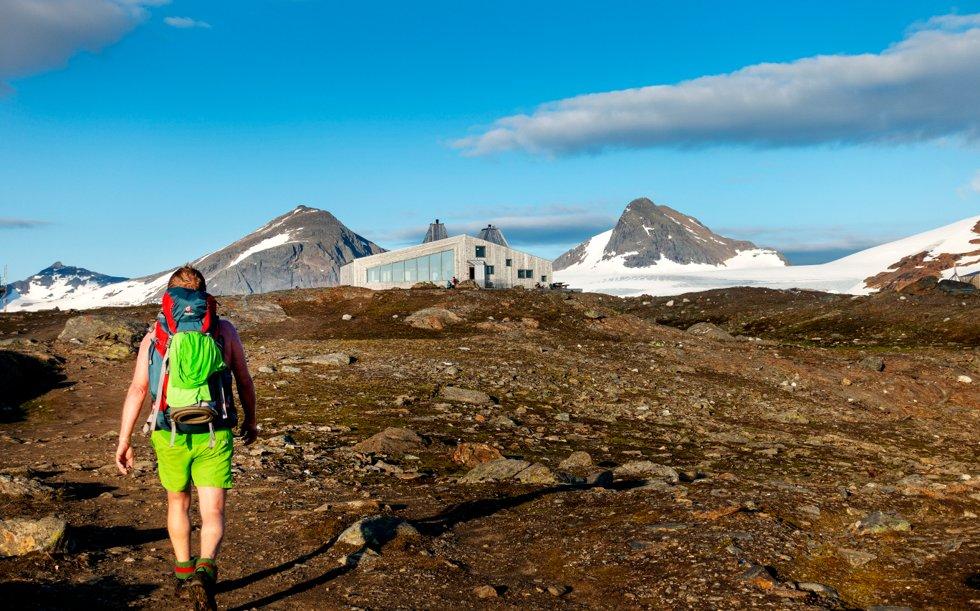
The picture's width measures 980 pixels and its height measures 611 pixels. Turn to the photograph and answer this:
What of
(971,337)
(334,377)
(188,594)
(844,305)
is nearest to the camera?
(188,594)

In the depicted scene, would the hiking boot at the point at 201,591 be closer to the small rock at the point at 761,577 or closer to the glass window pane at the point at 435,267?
the small rock at the point at 761,577

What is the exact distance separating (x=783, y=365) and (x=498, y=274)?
1780 inches

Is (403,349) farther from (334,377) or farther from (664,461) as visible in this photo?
(664,461)

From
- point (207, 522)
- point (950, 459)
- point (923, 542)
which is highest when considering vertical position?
point (207, 522)

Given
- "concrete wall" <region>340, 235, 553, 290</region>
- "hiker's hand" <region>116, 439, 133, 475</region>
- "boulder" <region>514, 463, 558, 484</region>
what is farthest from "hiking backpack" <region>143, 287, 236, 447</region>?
"concrete wall" <region>340, 235, 553, 290</region>

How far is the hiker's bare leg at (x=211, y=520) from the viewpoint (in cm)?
673

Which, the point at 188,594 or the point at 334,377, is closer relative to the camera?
the point at 188,594

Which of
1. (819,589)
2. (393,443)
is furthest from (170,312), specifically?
(393,443)

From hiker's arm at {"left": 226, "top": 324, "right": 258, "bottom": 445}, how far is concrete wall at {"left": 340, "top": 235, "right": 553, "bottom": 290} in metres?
59.5

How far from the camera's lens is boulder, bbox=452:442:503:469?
1337cm

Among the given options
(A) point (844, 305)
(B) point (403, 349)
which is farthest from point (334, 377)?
(A) point (844, 305)

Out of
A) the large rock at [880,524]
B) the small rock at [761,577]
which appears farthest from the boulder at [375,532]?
the large rock at [880,524]

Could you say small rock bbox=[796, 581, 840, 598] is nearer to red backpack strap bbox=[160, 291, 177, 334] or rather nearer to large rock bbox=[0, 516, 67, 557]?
red backpack strap bbox=[160, 291, 177, 334]

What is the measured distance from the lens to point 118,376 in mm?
21609
